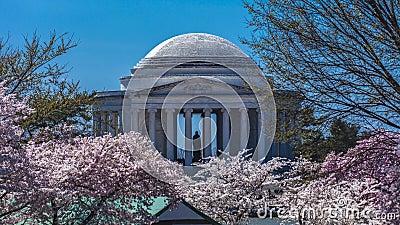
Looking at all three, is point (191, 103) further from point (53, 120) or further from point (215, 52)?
point (53, 120)

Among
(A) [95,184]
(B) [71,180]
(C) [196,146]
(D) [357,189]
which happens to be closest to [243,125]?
(C) [196,146]

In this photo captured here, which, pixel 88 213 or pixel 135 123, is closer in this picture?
pixel 88 213

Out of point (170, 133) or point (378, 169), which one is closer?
point (378, 169)

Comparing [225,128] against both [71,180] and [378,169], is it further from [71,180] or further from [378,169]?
[71,180]

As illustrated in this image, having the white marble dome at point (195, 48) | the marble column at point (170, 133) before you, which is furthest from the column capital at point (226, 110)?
the white marble dome at point (195, 48)

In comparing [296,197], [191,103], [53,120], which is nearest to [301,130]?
[296,197]

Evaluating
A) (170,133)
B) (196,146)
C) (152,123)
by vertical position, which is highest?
(152,123)

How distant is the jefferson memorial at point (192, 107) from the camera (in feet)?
230

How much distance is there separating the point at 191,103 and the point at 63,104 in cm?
4394

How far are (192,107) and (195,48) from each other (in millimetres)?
10345

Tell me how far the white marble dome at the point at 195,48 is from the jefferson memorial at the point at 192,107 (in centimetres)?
122

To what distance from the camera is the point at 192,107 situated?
70.8 metres

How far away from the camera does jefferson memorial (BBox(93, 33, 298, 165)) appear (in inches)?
2756

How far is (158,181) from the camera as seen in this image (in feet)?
61.5
